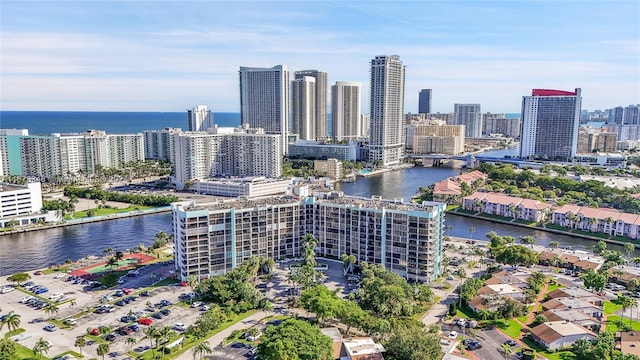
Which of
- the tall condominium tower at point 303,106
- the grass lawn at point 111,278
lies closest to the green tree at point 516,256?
the grass lawn at point 111,278

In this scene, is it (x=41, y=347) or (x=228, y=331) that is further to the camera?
(x=228, y=331)

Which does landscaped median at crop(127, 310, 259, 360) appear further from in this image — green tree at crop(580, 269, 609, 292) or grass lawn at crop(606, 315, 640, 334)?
green tree at crop(580, 269, 609, 292)

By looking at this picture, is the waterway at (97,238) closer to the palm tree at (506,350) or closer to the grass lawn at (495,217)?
the grass lawn at (495,217)

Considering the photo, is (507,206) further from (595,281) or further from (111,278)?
(111,278)

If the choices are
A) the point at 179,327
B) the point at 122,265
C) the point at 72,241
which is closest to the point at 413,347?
the point at 179,327

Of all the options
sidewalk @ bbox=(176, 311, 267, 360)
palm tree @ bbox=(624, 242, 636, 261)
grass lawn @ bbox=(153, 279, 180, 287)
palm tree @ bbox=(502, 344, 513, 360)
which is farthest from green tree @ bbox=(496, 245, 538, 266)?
grass lawn @ bbox=(153, 279, 180, 287)

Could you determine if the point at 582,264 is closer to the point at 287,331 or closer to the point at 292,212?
the point at 292,212

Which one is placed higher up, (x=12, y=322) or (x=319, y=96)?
(x=319, y=96)

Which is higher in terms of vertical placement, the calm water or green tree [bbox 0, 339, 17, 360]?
green tree [bbox 0, 339, 17, 360]
